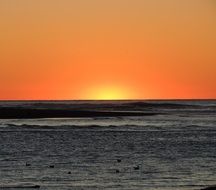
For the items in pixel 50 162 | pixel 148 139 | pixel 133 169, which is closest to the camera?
pixel 133 169

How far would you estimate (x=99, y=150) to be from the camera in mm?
54906

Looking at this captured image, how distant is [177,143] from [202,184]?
25.8 m

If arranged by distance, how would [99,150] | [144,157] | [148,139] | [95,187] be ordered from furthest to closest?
[148,139], [99,150], [144,157], [95,187]

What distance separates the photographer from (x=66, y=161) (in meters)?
46.9

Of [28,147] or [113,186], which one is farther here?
[28,147]

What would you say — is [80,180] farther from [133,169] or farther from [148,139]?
[148,139]

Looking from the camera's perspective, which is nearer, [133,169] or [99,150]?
[133,169]

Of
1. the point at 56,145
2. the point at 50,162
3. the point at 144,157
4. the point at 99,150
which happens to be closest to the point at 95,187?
the point at 50,162

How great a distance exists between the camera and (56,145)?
6025 centimetres

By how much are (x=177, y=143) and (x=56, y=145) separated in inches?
392

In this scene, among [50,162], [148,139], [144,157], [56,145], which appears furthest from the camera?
[148,139]

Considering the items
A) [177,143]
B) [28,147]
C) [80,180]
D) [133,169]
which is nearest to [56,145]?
[28,147]

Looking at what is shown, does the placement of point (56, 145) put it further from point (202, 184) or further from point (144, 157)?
point (202, 184)

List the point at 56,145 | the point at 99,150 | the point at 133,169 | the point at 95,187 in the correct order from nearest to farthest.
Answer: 1. the point at 95,187
2. the point at 133,169
3. the point at 99,150
4. the point at 56,145
